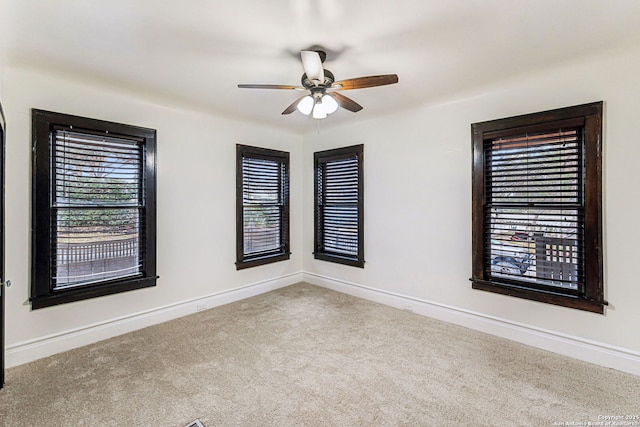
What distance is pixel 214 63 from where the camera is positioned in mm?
2438

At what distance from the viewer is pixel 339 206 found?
453cm

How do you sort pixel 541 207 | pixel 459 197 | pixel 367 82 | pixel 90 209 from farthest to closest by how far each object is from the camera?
pixel 459 197 → pixel 90 209 → pixel 541 207 → pixel 367 82

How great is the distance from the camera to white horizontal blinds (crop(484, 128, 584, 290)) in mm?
2633

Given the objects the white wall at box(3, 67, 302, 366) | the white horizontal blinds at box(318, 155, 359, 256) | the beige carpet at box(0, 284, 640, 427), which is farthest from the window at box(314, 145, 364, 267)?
the beige carpet at box(0, 284, 640, 427)

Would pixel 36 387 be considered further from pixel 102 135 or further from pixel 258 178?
pixel 258 178

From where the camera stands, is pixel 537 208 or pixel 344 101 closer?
pixel 344 101

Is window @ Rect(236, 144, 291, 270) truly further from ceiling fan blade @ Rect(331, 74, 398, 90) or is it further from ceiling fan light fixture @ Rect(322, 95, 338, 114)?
ceiling fan blade @ Rect(331, 74, 398, 90)

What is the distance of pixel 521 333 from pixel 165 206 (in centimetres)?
404

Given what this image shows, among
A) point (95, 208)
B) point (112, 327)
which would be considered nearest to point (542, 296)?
point (112, 327)

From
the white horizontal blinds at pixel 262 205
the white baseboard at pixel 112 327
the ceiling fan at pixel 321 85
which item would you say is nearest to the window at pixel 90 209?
the white baseboard at pixel 112 327

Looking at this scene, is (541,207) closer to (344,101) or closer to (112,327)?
(344,101)

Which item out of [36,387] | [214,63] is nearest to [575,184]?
[214,63]

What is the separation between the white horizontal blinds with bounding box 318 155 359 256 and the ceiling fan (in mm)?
1755

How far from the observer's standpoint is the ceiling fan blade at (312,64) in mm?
2074
